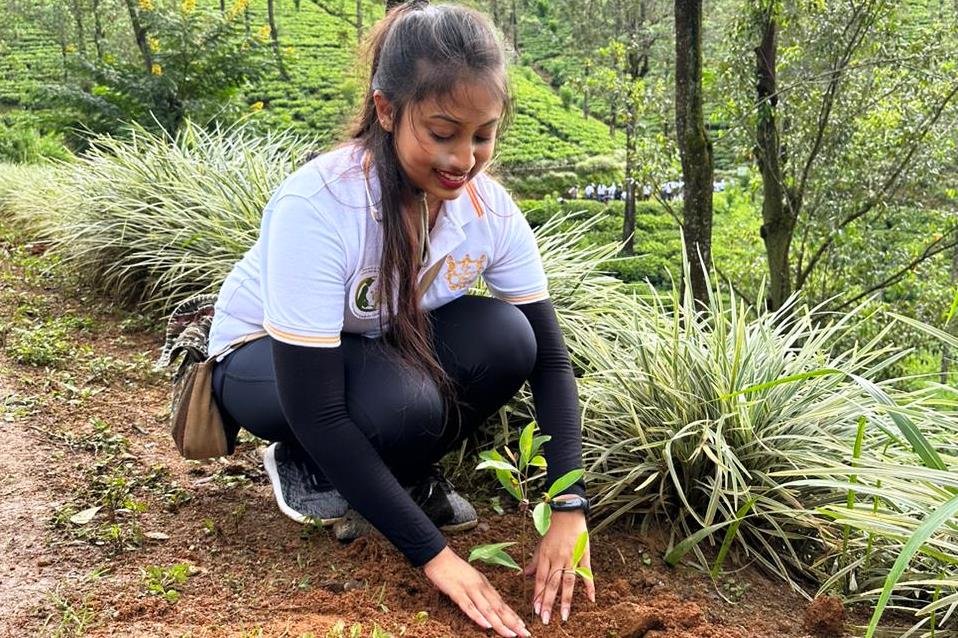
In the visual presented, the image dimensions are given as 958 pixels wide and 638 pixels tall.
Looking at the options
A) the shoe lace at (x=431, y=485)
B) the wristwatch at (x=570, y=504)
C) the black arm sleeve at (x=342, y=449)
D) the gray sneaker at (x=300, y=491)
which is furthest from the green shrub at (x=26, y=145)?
the wristwatch at (x=570, y=504)

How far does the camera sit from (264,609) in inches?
62.2

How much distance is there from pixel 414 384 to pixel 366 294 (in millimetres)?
209

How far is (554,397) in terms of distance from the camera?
1.82 meters

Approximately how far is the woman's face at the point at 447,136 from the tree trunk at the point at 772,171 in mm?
4579

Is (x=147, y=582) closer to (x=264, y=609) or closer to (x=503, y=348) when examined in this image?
(x=264, y=609)

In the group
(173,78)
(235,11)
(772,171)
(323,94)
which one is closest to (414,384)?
(772,171)

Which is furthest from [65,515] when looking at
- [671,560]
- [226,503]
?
[671,560]

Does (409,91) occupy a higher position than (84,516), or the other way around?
(409,91)

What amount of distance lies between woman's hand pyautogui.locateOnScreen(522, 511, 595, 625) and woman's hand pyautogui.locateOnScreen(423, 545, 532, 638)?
82mm

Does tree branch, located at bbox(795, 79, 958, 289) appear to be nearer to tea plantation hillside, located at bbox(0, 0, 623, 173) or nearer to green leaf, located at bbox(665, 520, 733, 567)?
green leaf, located at bbox(665, 520, 733, 567)

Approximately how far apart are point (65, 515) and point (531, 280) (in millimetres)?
1180

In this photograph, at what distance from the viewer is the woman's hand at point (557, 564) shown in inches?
61.2

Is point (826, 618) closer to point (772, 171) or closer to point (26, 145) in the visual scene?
point (772, 171)

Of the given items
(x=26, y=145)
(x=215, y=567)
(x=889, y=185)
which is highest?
(x=215, y=567)
